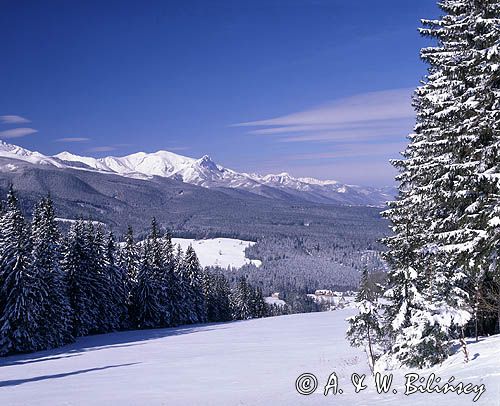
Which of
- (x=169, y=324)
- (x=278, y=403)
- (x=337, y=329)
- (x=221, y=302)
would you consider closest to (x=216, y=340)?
→ (x=337, y=329)

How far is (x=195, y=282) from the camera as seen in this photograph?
2381 inches

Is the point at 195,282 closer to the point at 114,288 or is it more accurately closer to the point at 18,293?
the point at 114,288

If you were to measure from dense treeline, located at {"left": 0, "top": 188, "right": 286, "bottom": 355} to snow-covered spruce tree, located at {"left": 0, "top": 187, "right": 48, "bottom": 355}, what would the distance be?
70mm

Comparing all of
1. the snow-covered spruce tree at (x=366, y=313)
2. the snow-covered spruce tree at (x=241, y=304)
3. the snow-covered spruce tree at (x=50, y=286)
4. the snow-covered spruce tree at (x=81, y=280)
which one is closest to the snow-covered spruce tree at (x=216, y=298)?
the snow-covered spruce tree at (x=241, y=304)

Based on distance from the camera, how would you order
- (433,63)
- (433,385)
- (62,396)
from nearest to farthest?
(433,385) → (433,63) → (62,396)

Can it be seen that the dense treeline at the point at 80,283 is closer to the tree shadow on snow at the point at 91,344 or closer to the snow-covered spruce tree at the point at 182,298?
the snow-covered spruce tree at the point at 182,298

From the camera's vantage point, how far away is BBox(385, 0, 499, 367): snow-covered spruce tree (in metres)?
14.1

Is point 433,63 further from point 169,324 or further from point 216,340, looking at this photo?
point 169,324

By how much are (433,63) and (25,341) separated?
34.4 metres

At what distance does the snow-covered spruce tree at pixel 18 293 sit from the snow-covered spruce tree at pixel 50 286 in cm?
42

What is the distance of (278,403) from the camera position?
1366 centimetres

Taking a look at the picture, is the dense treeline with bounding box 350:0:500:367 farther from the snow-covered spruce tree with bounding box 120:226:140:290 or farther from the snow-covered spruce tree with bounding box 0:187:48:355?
the snow-covered spruce tree with bounding box 120:226:140:290

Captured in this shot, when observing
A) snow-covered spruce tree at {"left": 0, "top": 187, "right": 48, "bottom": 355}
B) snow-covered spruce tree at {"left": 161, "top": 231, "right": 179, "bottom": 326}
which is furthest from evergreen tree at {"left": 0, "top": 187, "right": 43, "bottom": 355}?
snow-covered spruce tree at {"left": 161, "top": 231, "right": 179, "bottom": 326}

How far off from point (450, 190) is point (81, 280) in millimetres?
37699
